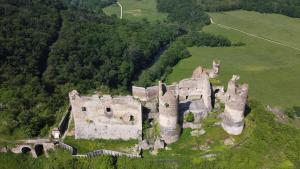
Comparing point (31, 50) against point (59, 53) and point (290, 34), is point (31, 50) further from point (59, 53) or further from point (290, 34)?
point (290, 34)

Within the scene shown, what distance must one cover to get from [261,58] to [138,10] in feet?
193

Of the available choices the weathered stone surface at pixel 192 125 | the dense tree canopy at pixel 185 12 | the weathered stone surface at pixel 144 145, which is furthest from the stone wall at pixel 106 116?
the dense tree canopy at pixel 185 12

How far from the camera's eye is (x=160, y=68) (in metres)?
92.9

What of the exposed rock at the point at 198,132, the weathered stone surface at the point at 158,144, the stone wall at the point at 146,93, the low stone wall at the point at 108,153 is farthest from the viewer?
the stone wall at the point at 146,93

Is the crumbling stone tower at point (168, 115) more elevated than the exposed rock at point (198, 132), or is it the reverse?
the crumbling stone tower at point (168, 115)

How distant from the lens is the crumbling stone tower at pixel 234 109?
4359 cm

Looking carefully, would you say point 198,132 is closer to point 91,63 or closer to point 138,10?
point 91,63

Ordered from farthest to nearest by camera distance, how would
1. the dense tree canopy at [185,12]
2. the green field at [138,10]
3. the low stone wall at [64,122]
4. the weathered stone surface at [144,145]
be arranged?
the green field at [138,10], the dense tree canopy at [185,12], the low stone wall at [64,122], the weathered stone surface at [144,145]

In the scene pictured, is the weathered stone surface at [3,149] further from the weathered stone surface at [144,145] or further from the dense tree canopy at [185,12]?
the dense tree canopy at [185,12]

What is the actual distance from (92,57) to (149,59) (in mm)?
18982

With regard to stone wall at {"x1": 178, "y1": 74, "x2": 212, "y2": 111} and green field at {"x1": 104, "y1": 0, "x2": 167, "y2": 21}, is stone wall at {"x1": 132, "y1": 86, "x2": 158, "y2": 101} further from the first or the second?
green field at {"x1": 104, "y1": 0, "x2": 167, "y2": 21}

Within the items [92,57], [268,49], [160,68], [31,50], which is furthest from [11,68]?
[268,49]

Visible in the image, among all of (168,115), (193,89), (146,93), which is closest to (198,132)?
(168,115)

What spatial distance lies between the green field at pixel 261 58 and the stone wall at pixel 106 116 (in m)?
30.4
